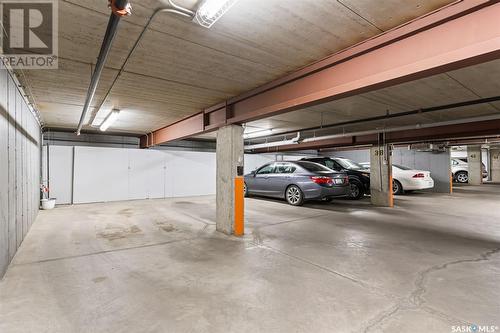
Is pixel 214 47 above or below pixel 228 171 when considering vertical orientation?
above

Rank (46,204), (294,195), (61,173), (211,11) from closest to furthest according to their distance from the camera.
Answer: (211,11) → (46,204) → (294,195) → (61,173)

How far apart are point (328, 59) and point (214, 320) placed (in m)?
→ 2.65

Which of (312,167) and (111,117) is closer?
(111,117)

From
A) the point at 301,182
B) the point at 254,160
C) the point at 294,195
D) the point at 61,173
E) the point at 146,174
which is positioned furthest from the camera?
the point at 254,160

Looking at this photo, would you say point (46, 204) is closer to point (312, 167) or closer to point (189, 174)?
point (189, 174)

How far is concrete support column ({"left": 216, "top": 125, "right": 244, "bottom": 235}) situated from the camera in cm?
416

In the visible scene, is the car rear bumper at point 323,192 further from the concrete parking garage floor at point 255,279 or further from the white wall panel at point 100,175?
the white wall panel at point 100,175

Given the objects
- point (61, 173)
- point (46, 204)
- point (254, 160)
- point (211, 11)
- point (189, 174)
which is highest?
point (211, 11)

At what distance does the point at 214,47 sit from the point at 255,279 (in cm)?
234

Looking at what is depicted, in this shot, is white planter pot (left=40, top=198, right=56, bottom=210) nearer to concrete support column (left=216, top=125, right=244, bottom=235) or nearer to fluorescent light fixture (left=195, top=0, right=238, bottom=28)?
concrete support column (left=216, top=125, right=244, bottom=235)

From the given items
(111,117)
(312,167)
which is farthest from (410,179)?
(111,117)

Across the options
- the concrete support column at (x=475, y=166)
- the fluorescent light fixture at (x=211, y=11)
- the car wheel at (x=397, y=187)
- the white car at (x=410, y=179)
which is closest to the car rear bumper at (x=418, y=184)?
the white car at (x=410, y=179)

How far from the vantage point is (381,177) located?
291 inches

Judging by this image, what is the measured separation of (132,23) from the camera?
2.03 m
